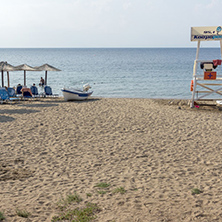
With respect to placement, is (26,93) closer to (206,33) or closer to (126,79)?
(206,33)

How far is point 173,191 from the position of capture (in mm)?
5738

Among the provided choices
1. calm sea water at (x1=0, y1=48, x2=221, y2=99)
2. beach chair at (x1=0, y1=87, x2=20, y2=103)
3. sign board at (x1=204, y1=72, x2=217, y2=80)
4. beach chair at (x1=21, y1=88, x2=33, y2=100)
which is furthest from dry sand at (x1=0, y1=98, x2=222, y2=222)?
calm sea water at (x1=0, y1=48, x2=221, y2=99)

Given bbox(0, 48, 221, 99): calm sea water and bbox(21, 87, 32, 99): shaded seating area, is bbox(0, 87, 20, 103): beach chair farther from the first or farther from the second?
bbox(0, 48, 221, 99): calm sea water

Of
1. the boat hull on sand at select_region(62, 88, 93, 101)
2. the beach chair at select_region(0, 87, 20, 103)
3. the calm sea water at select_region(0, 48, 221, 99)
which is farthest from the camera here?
the calm sea water at select_region(0, 48, 221, 99)

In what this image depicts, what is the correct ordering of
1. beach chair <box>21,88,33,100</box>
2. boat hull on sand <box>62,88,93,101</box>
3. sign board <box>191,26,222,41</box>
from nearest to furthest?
sign board <box>191,26,222,41</box>, beach chair <box>21,88,33,100</box>, boat hull on sand <box>62,88,93,101</box>

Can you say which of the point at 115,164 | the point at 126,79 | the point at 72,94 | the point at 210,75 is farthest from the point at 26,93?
the point at 126,79

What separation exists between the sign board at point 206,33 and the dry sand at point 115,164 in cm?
405

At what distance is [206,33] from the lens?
48.6ft

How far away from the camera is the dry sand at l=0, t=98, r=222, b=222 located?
198 inches

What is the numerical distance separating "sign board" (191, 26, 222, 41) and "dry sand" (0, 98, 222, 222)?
4.05 metres

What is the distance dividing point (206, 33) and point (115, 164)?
10052 millimetres

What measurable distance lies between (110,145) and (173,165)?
2147 millimetres

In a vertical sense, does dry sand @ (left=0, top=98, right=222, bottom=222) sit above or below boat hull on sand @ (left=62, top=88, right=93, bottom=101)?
below

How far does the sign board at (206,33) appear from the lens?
48.2 ft
